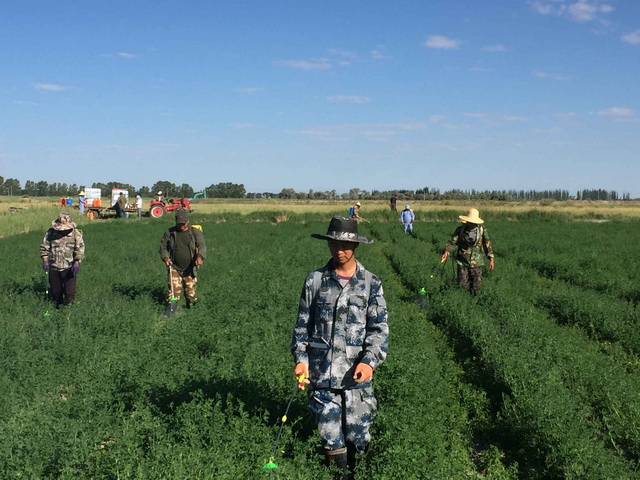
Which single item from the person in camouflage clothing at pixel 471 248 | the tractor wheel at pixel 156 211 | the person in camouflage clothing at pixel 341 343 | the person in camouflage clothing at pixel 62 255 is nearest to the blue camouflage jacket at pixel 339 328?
the person in camouflage clothing at pixel 341 343

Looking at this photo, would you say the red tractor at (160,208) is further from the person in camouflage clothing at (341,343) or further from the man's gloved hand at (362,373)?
the man's gloved hand at (362,373)

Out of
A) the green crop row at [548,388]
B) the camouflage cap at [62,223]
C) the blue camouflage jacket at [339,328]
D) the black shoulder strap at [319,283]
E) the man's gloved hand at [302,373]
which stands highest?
the camouflage cap at [62,223]

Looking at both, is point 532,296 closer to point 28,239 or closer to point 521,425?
point 521,425

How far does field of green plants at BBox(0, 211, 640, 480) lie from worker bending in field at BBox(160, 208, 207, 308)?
1.93ft

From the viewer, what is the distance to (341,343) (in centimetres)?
500

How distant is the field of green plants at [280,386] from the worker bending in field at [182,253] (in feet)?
1.93

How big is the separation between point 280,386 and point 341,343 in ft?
5.84

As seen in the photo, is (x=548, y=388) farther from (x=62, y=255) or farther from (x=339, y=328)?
(x=62, y=255)

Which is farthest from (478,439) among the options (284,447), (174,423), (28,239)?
(28,239)

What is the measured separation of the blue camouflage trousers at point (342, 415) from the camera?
4.93 m

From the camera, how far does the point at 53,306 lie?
38.0 ft

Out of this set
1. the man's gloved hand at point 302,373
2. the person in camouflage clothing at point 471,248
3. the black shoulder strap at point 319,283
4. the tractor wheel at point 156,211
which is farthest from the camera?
the tractor wheel at point 156,211

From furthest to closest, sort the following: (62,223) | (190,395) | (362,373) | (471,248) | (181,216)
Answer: (471,248), (181,216), (62,223), (190,395), (362,373)

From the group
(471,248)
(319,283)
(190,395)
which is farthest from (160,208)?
(319,283)
